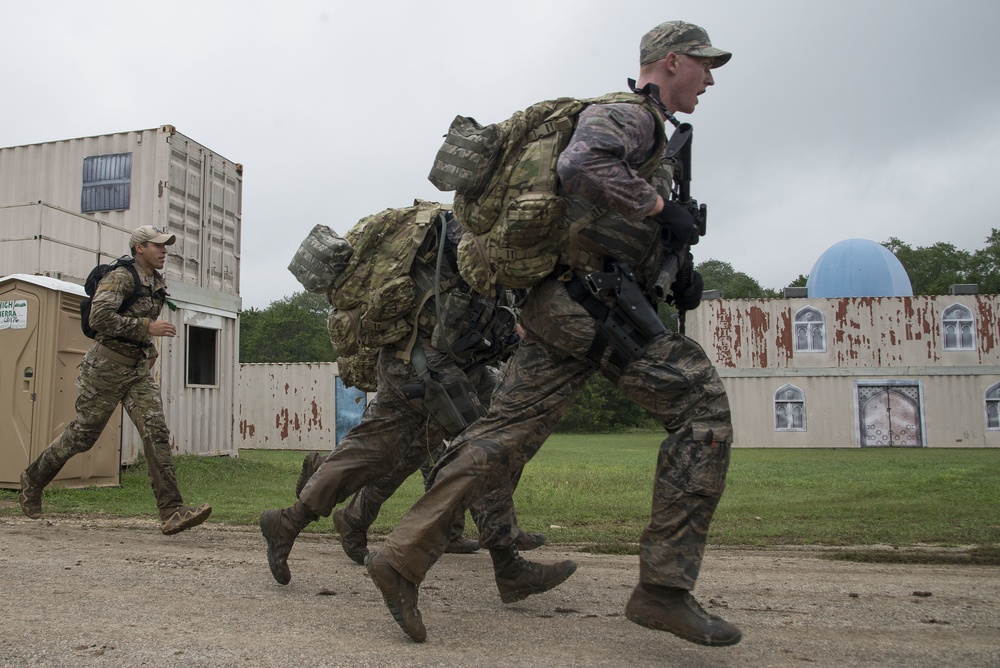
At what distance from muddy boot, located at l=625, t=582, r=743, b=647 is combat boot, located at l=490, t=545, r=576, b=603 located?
0.76m

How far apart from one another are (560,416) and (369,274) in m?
1.82

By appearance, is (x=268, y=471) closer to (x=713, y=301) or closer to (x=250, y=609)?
(x=250, y=609)

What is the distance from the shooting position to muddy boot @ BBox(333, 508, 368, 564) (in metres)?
4.81

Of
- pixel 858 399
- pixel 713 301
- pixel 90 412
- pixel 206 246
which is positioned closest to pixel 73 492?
pixel 90 412

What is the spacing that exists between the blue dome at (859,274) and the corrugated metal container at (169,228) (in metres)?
23.9

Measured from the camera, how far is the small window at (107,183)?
12.5 metres

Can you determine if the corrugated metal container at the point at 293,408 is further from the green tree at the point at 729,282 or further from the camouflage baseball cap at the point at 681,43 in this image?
the green tree at the point at 729,282

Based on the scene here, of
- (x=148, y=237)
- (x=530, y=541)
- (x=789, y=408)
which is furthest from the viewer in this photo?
(x=789, y=408)

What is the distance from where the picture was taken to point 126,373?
20.9 ft

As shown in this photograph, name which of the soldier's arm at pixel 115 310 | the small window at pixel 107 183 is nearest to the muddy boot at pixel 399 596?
the soldier's arm at pixel 115 310

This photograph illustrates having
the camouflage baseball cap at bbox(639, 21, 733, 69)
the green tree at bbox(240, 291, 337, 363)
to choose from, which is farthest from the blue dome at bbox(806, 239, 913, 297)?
the green tree at bbox(240, 291, 337, 363)

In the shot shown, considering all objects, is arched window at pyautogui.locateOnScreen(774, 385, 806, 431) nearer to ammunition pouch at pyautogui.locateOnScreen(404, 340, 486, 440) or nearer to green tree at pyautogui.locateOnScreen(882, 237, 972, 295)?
ammunition pouch at pyautogui.locateOnScreen(404, 340, 486, 440)

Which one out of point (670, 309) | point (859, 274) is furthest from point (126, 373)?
point (670, 309)

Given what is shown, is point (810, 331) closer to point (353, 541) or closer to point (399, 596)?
point (353, 541)
